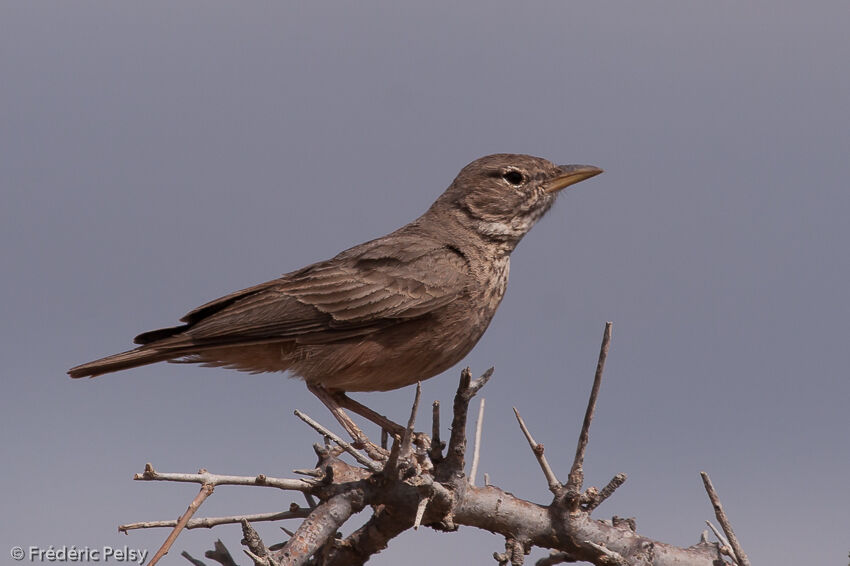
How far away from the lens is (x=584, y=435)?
4953 millimetres

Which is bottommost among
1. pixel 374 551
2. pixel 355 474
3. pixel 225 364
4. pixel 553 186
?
pixel 374 551

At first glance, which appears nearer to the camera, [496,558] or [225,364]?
[496,558]

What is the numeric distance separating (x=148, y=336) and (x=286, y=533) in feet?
9.59

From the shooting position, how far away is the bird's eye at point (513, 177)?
973 cm

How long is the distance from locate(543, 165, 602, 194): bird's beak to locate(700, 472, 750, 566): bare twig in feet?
19.0

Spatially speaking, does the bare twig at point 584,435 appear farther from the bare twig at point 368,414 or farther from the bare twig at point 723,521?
the bare twig at point 368,414

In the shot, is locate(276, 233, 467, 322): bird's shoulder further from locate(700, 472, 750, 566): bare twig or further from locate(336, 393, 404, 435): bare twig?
locate(700, 472, 750, 566): bare twig

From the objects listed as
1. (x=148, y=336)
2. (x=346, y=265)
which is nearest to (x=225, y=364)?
(x=148, y=336)

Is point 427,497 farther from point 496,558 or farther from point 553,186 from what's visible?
point 553,186

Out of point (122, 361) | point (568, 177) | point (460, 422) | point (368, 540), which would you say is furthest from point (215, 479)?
point (568, 177)

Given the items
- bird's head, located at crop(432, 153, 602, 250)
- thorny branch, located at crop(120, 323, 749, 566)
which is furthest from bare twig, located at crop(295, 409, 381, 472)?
bird's head, located at crop(432, 153, 602, 250)

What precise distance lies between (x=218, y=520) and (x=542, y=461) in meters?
1.81

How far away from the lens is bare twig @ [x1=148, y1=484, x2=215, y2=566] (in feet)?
12.6

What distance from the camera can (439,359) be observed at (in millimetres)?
7941
